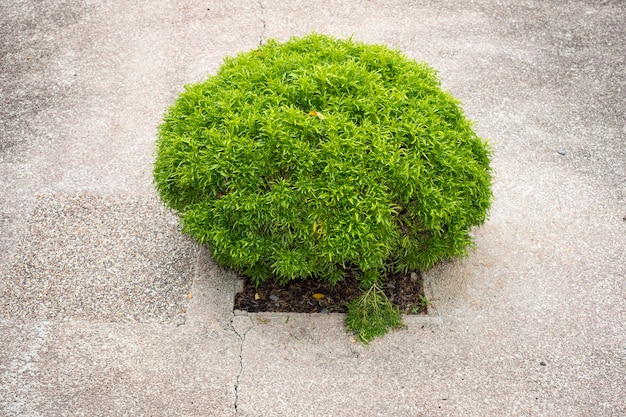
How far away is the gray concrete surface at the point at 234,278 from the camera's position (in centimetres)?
351

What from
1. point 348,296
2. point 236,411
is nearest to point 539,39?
point 348,296

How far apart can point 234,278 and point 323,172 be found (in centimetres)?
108

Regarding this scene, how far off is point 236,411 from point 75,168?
98.7 inches

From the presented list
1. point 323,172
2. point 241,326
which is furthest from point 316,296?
point 323,172

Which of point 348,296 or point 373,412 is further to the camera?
point 348,296

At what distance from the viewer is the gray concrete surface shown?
11.5ft

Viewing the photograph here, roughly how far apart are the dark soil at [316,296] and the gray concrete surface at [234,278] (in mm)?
94

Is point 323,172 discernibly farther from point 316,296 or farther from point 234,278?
point 234,278

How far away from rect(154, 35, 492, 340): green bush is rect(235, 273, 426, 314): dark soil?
165 mm

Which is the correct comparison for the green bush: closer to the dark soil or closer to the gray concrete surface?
the dark soil

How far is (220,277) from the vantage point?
410 cm

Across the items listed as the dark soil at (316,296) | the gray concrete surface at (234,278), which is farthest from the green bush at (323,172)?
the gray concrete surface at (234,278)

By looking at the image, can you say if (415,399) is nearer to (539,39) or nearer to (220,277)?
(220,277)

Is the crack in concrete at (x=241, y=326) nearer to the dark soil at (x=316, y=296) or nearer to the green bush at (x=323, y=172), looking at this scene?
the dark soil at (x=316, y=296)
